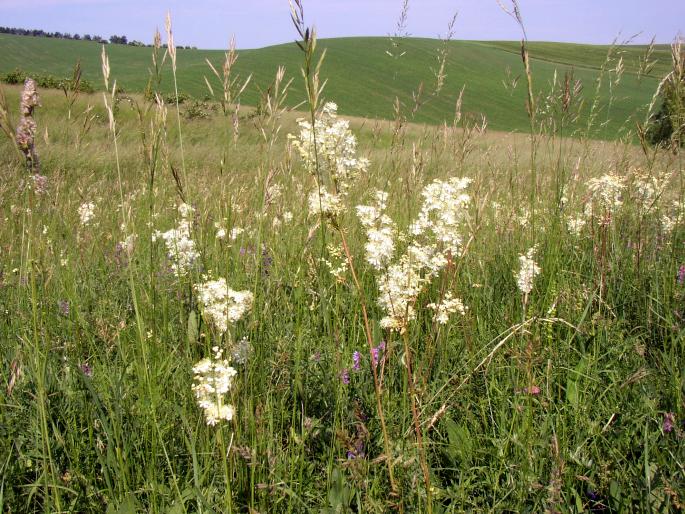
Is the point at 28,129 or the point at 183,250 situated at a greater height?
the point at 28,129

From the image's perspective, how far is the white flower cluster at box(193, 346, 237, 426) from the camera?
1.25 meters

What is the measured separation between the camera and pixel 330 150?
1723 millimetres

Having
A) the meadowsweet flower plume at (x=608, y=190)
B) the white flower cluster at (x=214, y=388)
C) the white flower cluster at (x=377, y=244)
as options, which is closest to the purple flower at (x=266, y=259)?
the white flower cluster at (x=377, y=244)

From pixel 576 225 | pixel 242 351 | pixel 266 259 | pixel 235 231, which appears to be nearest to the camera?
pixel 242 351

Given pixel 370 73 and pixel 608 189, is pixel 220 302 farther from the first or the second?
pixel 370 73

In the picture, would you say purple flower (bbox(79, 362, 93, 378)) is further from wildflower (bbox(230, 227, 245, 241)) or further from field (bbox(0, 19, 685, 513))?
wildflower (bbox(230, 227, 245, 241))

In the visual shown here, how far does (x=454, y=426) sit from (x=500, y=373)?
0.41 metres

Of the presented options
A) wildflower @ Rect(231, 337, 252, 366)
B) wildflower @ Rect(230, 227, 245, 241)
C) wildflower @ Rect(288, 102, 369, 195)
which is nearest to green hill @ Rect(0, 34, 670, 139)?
wildflower @ Rect(230, 227, 245, 241)

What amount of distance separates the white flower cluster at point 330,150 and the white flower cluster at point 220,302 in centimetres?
37

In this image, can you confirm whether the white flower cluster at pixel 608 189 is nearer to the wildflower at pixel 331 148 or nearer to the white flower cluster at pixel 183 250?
the wildflower at pixel 331 148

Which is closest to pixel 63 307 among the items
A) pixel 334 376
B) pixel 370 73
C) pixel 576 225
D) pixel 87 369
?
pixel 87 369

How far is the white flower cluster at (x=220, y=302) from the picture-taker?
1528mm

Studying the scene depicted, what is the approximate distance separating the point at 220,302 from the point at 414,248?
683 millimetres

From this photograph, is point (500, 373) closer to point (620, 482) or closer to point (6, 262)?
point (620, 482)
